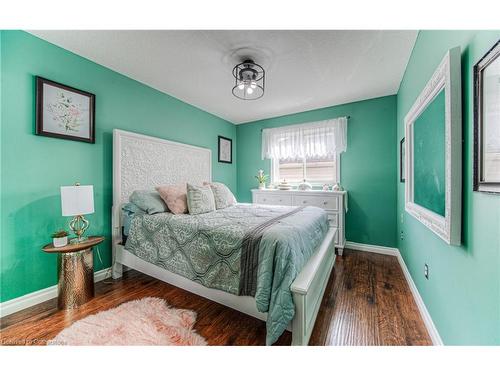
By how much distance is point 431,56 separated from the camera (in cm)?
149

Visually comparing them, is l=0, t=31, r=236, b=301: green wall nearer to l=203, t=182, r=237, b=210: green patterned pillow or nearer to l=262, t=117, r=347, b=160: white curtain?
l=203, t=182, r=237, b=210: green patterned pillow

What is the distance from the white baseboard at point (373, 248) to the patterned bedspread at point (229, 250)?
1.50 metres

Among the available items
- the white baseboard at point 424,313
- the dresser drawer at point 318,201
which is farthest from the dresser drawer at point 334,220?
the white baseboard at point 424,313

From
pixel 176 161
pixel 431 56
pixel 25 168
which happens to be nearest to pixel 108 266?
pixel 25 168

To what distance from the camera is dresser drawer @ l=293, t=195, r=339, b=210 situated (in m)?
3.19

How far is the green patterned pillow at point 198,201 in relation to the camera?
7.61ft

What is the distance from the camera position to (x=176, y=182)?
3139 millimetres

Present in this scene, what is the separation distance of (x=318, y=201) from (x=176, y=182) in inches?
92.4

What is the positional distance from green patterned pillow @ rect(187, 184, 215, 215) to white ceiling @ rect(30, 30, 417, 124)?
4.80 ft

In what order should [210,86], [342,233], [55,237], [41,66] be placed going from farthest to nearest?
[342,233] < [210,86] < [41,66] < [55,237]

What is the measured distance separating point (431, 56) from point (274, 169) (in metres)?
2.97

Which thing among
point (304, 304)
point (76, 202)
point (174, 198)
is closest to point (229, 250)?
point (304, 304)

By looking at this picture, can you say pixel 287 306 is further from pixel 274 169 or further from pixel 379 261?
pixel 274 169

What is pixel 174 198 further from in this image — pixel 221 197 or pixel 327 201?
pixel 327 201
